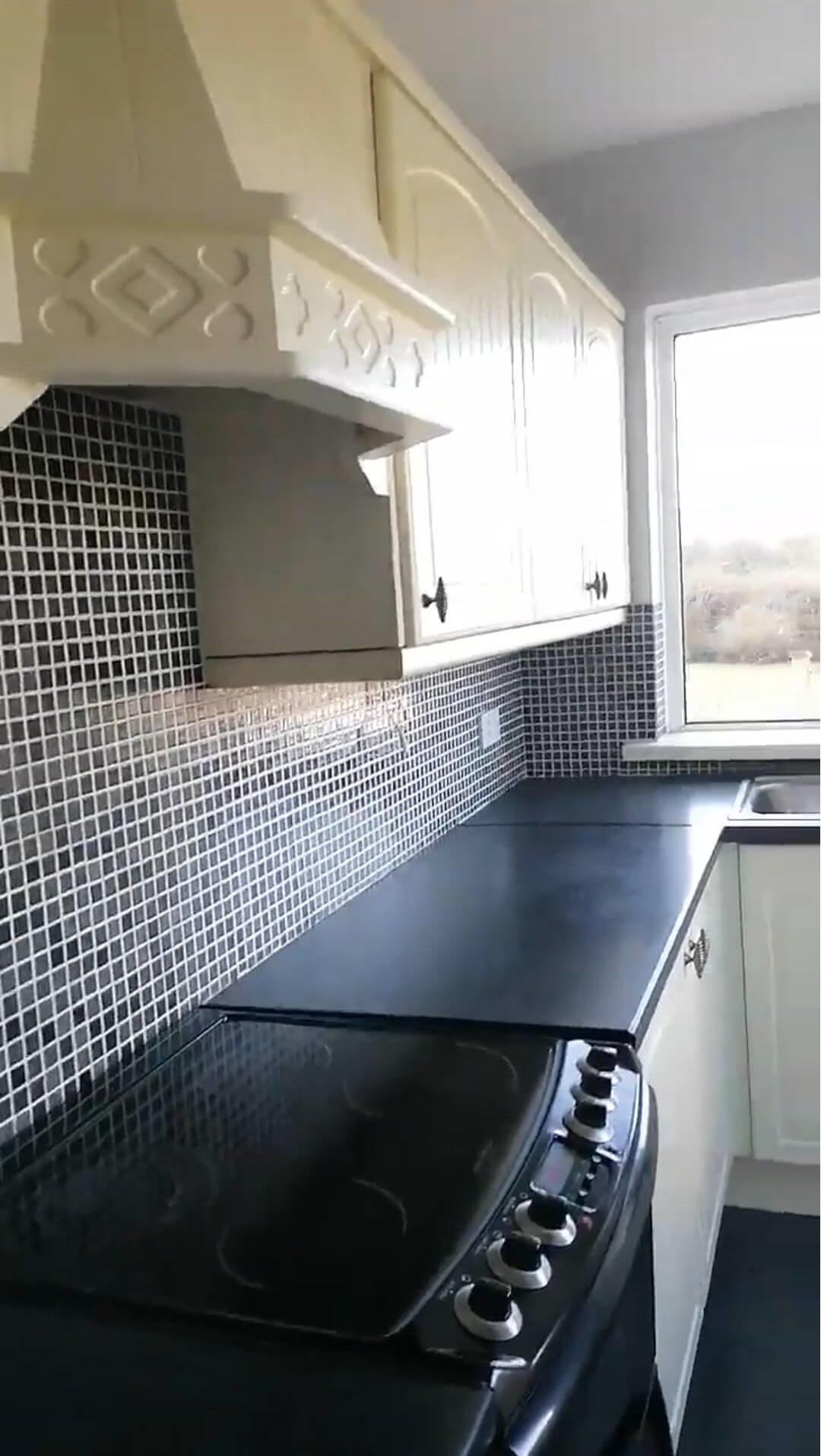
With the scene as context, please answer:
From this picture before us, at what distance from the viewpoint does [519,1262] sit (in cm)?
93

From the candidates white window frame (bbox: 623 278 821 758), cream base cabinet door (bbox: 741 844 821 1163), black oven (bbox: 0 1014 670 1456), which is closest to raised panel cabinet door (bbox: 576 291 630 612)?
white window frame (bbox: 623 278 821 758)

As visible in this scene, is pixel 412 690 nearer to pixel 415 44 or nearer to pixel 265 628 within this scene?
pixel 265 628

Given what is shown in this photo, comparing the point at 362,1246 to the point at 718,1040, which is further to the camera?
the point at 718,1040

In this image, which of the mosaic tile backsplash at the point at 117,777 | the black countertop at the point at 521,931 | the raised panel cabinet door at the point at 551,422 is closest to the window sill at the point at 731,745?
the black countertop at the point at 521,931

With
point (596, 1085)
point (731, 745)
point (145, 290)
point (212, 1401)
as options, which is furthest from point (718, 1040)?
point (145, 290)

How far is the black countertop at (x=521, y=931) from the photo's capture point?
1.49 meters

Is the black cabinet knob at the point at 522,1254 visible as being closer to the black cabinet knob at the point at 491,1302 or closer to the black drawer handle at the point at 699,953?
the black cabinet knob at the point at 491,1302

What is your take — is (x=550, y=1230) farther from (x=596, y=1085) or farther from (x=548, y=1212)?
(x=596, y=1085)

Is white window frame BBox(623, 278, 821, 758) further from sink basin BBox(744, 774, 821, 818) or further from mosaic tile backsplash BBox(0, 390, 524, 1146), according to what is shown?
mosaic tile backsplash BBox(0, 390, 524, 1146)

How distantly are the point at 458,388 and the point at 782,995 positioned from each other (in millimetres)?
1507

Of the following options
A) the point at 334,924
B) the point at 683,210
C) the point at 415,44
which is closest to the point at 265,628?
the point at 334,924

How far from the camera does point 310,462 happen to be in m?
1.43

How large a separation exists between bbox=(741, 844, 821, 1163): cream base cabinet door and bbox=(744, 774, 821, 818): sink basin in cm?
43

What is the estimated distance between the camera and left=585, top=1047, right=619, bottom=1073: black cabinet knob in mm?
1290
